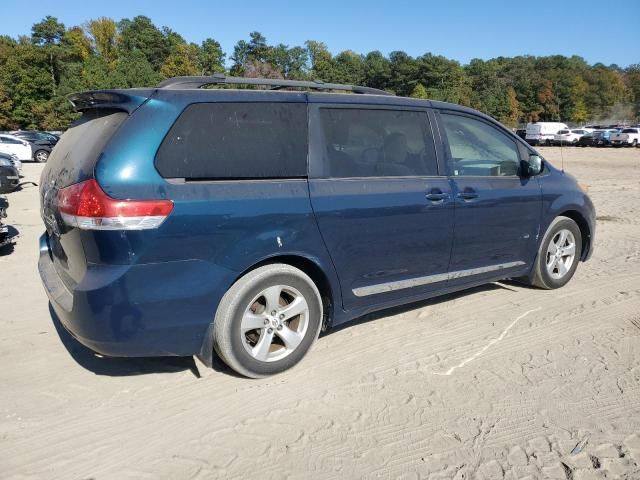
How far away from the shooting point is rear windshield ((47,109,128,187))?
3074 millimetres

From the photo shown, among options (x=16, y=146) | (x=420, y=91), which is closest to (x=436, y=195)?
(x=16, y=146)

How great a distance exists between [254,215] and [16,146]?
27.7 meters

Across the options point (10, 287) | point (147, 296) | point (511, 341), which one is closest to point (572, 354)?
point (511, 341)

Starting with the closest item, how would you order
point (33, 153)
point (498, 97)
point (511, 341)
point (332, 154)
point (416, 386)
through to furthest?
point (416, 386) → point (332, 154) → point (511, 341) → point (33, 153) → point (498, 97)

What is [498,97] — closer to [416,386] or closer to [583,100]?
[583,100]

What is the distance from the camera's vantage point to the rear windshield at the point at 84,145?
3.07 metres

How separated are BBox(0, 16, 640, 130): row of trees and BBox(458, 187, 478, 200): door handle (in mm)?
69030

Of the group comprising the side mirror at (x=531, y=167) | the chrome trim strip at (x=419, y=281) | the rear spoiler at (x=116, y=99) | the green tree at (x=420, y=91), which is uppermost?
the green tree at (x=420, y=91)

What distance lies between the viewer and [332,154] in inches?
148

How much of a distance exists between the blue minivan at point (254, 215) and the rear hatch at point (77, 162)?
0.05 ft

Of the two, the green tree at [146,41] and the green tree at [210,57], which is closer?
the green tree at [210,57]

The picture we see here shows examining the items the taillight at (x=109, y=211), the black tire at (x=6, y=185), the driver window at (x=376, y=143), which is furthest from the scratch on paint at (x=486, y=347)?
the black tire at (x=6, y=185)

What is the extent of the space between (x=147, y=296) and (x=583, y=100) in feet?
370

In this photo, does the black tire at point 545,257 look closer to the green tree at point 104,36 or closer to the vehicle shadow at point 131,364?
the vehicle shadow at point 131,364
